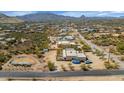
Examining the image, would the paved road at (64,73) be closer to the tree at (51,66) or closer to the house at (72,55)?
the tree at (51,66)

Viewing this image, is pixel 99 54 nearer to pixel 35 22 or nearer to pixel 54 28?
pixel 54 28

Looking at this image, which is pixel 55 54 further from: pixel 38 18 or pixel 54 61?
pixel 38 18

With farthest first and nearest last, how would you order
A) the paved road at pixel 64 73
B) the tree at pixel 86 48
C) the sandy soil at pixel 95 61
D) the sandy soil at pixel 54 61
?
the tree at pixel 86 48 < the sandy soil at pixel 95 61 < the sandy soil at pixel 54 61 < the paved road at pixel 64 73

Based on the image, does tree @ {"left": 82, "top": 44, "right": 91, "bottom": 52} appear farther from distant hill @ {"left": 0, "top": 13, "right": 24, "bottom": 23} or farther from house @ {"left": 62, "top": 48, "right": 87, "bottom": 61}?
distant hill @ {"left": 0, "top": 13, "right": 24, "bottom": 23}

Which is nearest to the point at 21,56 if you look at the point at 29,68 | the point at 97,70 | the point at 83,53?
the point at 29,68

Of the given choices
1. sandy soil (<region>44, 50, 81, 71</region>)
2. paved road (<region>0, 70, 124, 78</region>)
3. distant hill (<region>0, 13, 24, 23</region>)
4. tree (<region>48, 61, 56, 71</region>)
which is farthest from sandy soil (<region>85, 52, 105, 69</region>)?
distant hill (<region>0, 13, 24, 23</region>)

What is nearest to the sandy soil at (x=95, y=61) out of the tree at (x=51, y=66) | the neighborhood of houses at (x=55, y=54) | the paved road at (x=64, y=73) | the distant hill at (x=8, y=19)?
the neighborhood of houses at (x=55, y=54)

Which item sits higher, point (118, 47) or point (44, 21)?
point (44, 21)

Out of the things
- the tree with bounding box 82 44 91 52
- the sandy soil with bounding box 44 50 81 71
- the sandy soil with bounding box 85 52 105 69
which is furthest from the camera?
the tree with bounding box 82 44 91 52

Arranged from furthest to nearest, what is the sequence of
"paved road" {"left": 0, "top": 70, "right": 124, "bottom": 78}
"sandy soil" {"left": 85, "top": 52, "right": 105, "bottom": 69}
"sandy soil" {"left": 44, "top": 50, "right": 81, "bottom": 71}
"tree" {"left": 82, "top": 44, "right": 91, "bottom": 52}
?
1. "tree" {"left": 82, "top": 44, "right": 91, "bottom": 52}
2. "sandy soil" {"left": 85, "top": 52, "right": 105, "bottom": 69}
3. "sandy soil" {"left": 44, "top": 50, "right": 81, "bottom": 71}
4. "paved road" {"left": 0, "top": 70, "right": 124, "bottom": 78}

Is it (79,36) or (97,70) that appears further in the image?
(79,36)
